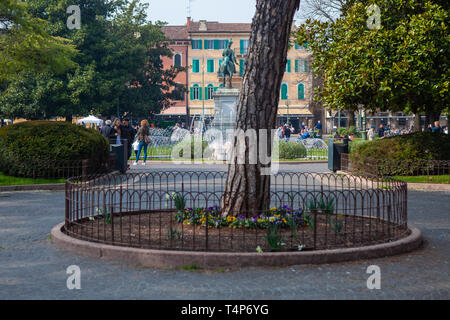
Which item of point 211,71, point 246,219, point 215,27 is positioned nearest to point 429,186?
point 246,219

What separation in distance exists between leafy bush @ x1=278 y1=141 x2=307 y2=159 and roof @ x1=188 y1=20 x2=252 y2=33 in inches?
1941

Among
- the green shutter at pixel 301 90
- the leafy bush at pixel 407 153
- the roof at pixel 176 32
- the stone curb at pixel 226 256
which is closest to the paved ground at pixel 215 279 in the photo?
the stone curb at pixel 226 256

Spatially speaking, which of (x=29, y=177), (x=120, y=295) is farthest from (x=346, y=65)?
(x=120, y=295)

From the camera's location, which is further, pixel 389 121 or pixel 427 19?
pixel 389 121

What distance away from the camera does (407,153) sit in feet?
54.6

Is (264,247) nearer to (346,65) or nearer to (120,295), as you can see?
(120,295)

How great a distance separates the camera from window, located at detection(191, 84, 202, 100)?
74.5 metres

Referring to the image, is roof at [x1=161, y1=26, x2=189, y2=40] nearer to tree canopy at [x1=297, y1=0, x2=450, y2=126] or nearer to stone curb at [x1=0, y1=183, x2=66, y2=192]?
tree canopy at [x1=297, y1=0, x2=450, y2=126]

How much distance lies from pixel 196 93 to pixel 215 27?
9.53 metres

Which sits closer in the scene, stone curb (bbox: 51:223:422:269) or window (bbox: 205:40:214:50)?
stone curb (bbox: 51:223:422:269)

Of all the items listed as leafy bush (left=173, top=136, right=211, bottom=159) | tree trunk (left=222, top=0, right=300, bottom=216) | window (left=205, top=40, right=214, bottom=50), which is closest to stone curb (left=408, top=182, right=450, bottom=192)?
tree trunk (left=222, top=0, right=300, bottom=216)

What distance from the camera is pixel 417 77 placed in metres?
16.0
